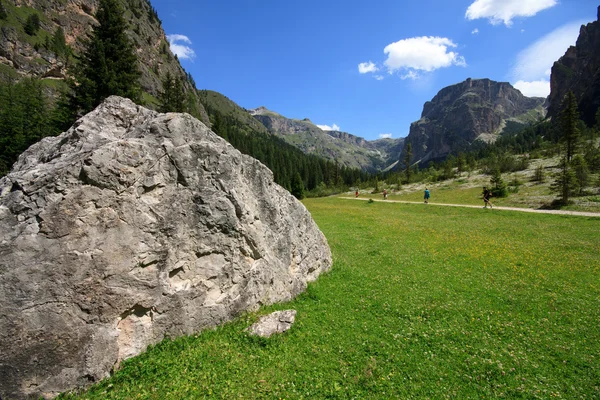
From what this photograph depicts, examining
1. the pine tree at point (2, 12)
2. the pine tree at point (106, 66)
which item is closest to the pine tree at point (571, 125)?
the pine tree at point (106, 66)

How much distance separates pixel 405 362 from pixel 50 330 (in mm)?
11071

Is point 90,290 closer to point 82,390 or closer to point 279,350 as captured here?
point 82,390

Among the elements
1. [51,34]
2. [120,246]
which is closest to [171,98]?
[120,246]

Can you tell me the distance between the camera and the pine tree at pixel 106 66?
108 feet

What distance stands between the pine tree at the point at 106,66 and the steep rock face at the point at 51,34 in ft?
228

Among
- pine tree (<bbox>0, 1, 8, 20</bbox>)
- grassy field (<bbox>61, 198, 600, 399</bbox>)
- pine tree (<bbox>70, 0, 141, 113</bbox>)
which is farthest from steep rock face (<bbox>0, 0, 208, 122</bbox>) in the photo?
grassy field (<bbox>61, 198, 600, 399</bbox>)

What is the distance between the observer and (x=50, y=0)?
13762 centimetres

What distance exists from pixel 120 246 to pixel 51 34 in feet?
645

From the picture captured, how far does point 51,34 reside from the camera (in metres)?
132

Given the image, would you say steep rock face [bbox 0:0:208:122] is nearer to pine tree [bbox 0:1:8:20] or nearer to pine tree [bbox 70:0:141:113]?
pine tree [bbox 0:1:8:20]

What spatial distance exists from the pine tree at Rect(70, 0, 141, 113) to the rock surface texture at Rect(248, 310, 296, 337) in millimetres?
37710

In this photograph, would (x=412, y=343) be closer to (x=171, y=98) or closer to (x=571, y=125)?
(x=171, y=98)

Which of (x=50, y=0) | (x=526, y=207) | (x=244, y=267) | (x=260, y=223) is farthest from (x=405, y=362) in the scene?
(x=50, y=0)

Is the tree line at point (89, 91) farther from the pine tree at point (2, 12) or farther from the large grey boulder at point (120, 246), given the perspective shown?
the pine tree at point (2, 12)
